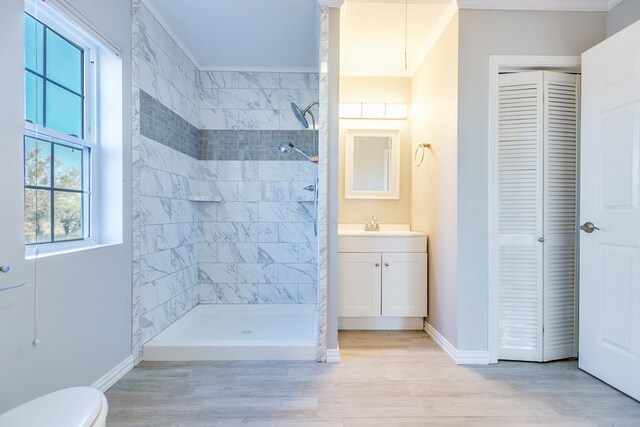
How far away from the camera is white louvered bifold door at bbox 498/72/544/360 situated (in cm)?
237

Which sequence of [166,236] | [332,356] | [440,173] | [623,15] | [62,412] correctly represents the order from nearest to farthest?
1. [62,412]
2. [623,15]
3. [332,356]
4. [440,173]
5. [166,236]

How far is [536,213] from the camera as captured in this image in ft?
7.79

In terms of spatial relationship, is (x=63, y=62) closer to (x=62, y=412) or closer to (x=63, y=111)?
(x=63, y=111)

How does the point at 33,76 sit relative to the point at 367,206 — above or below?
above

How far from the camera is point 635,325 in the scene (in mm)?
1926

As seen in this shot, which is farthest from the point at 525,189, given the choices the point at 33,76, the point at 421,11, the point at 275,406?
the point at 33,76

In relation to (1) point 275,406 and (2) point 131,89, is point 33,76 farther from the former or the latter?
(1) point 275,406

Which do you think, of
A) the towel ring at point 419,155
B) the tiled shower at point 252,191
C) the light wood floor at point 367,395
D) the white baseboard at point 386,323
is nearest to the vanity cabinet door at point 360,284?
the white baseboard at point 386,323

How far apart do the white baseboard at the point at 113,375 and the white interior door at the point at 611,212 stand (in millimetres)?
2956

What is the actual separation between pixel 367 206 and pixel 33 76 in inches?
105

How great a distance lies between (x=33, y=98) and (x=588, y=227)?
3170 mm

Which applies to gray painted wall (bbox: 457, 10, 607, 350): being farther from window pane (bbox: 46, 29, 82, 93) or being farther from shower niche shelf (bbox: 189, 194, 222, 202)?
window pane (bbox: 46, 29, 82, 93)

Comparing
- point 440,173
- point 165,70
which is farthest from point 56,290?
point 440,173

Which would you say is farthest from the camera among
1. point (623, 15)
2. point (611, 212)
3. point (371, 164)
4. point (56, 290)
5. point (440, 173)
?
point (371, 164)
